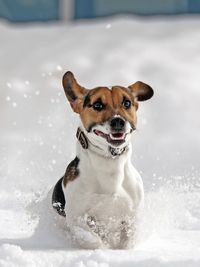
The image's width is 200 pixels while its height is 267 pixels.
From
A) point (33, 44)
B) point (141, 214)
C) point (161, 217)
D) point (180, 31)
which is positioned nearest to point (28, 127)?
point (33, 44)

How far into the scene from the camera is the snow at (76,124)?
11.8 feet

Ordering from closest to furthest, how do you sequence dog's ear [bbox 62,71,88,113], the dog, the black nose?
the black nose
the dog
dog's ear [bbox 62,71,88,113]

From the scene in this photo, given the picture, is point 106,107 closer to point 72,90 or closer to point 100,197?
point 72,90

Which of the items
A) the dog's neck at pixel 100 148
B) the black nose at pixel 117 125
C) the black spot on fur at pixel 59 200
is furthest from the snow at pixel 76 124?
the black nose at pixel 117 125

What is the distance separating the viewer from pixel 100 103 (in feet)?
11.2

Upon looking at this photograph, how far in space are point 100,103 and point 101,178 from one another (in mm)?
331

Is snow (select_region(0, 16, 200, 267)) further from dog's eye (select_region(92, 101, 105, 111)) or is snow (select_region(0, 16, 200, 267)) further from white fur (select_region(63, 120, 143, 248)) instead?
dog's eye (select_region(92, 101, 105, 111))

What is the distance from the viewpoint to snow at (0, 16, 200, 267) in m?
3.61

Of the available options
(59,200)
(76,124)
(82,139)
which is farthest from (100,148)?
(76,124)

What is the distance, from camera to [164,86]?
7.59 m

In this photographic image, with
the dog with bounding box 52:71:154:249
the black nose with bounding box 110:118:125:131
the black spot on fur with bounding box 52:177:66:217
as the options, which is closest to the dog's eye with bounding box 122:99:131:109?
the dog with bounding box 52:71:154:249

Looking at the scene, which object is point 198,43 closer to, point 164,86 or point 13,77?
point 164,86

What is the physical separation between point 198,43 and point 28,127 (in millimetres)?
2241

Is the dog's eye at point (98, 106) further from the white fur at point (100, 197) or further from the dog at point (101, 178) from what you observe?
the white fur at point (100, 197)
